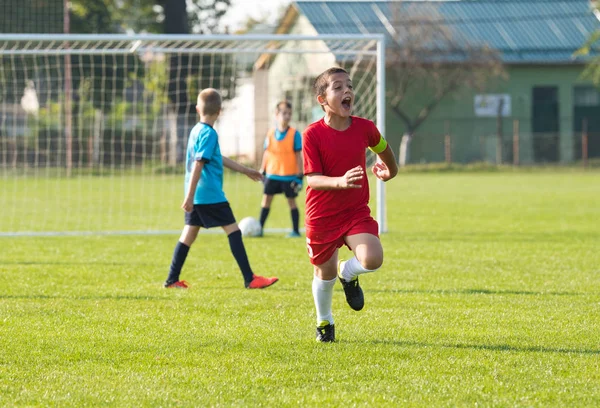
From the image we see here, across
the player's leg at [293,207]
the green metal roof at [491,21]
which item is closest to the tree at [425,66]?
the green metal roof at [491,21]

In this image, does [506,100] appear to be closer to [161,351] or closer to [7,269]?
[7,269]

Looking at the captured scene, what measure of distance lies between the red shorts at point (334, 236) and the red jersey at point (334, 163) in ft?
0.09

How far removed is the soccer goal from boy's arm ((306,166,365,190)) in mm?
6932

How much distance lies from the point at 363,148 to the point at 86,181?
1976cm

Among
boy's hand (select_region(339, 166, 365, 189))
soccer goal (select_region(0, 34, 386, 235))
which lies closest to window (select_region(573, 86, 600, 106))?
soccer goal (select_region(0, 34, 386, 235))

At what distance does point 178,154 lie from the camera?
24.9 meters

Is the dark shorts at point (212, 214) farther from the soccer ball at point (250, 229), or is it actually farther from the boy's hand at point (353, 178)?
the soccer ball at point (250, 229)

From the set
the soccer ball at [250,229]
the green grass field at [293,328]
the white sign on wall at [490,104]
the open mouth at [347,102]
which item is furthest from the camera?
the white sign on wall at [490,104]

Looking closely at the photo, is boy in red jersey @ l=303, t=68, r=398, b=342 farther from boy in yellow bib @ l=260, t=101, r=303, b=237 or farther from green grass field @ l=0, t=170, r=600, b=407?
boy in yellow bib @ l=260, t=101, r=303, b=237

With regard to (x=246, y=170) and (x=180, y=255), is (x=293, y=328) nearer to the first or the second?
(x=246, y=170)

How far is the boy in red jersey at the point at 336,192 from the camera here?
541 cm

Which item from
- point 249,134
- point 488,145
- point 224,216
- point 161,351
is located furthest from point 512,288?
point 488,145

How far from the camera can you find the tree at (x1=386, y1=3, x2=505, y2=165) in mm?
39156

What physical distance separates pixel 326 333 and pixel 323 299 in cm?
21
